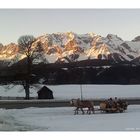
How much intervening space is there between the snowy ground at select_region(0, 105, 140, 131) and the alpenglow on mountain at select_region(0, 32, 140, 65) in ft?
2.25

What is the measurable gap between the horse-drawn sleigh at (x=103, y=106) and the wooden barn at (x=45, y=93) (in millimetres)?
302

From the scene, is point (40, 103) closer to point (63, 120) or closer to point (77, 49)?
point (63, 120)

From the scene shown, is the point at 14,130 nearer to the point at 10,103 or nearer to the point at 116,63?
the point at 10,103

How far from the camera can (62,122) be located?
13.7 metres

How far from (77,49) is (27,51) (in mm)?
678

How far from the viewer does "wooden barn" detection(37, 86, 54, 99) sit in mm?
13914

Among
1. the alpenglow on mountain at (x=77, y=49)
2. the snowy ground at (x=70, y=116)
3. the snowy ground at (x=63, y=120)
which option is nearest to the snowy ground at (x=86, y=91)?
the snowy ground at (x=70, y=116)

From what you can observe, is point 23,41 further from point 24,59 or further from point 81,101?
point 81,101

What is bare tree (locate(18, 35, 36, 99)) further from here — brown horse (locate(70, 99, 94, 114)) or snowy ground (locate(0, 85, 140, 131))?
brown horse (locate(70, 99, 94, 114))

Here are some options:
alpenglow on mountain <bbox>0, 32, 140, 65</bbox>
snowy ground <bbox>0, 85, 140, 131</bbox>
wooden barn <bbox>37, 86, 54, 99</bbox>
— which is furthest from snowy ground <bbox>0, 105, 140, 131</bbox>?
alpenglow on mountain <bbox>0, 32, 140, 65</bbox>

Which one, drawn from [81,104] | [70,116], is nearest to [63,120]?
[70,116]
